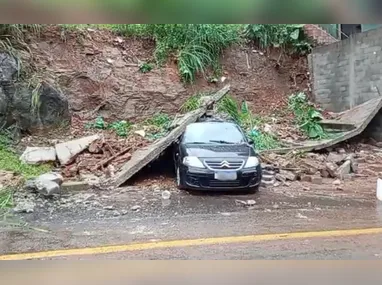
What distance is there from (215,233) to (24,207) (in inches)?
82.3

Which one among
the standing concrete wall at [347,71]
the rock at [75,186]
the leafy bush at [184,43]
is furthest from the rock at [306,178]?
the leafy bush at [184,43]

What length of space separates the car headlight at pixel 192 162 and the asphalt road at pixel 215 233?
1.40ft

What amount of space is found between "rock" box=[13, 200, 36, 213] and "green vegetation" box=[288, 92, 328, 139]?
16.6ft

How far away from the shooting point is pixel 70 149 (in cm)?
545

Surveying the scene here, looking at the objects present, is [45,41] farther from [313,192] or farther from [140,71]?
[313,192]

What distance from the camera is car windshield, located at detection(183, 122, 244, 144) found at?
5.03 metres

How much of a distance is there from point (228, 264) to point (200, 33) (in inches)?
306

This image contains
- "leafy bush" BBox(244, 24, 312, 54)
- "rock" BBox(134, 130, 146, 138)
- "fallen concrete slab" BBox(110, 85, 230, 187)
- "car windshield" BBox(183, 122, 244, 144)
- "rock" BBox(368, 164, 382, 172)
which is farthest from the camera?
"leafy bush" BBox(244, 24, 312, 54)

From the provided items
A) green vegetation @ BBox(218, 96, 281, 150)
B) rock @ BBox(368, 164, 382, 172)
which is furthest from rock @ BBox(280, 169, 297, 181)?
rock @ BBox(368, 164, 382, 172)

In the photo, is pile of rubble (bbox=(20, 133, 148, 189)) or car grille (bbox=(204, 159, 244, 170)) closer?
car grille (bbox=(204, 159, 244, 170))

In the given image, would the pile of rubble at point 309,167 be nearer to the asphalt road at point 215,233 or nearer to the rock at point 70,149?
the asphalt road at point 215,233

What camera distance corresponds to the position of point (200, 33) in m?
8.45

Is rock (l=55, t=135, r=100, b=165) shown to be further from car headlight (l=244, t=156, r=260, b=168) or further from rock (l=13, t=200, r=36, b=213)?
car headlight (l=244, t=156, r=260, b=168)
